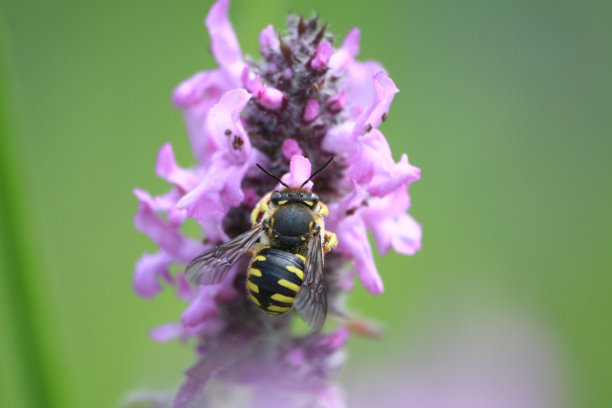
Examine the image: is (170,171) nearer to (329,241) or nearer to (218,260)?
(218,260)

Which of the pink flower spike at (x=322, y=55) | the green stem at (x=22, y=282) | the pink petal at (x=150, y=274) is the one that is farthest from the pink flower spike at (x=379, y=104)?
the green stem at (x=22, y=282)

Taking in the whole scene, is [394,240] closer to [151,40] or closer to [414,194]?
[414,194]

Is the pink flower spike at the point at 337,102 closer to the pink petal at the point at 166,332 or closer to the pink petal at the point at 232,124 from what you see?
the pink petal at the point at 232,124

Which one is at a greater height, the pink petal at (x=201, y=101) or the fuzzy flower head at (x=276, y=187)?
the pink petal at (x=201, y=101)

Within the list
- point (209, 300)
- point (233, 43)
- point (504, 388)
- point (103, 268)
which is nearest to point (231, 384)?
point (209, 300)

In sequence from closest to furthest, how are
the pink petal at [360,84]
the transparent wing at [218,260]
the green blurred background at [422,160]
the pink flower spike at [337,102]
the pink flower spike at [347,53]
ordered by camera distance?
the transparent wing at [218,260], the pink flower spike at [337,102], the pink flower spike at [347,53], the pink petal at [360,84], the green blurred background at [422,160]

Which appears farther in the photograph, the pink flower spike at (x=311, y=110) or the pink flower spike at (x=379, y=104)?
the pink flower spike at (x=311, y=110)
